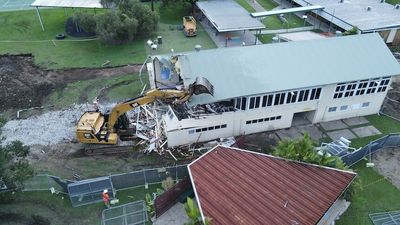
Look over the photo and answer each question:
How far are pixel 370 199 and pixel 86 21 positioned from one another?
3782 cm

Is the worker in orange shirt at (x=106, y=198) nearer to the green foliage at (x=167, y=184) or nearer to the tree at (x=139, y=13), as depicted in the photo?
the green foliage at (x=167, y=184)

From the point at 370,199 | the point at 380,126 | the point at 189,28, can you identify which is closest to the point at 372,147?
the point at 380,126

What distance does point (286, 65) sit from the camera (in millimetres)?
29703

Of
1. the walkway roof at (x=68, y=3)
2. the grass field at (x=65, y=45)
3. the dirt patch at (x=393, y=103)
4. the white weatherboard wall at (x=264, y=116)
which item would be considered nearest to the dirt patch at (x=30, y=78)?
the grass field at (x=65, y=45)

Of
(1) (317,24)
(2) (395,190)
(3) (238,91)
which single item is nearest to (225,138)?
(3) (238,91)

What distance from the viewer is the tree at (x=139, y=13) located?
4531 centimetres

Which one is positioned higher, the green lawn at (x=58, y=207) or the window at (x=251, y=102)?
the window at (x=251, y=102)

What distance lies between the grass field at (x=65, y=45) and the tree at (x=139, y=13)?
6.15 feet

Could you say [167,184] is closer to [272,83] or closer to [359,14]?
[272,83]

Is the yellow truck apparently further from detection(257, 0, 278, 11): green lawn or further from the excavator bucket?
the excavator bucket

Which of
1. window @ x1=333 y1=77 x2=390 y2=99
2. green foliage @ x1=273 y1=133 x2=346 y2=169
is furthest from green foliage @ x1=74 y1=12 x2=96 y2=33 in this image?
green foliage @ x1=273 y1=133 x2=346 y2=169

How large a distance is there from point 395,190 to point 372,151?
13.1ft

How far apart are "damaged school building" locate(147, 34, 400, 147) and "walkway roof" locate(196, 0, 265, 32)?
14.3 m

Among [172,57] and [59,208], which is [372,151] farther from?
[59,208]
